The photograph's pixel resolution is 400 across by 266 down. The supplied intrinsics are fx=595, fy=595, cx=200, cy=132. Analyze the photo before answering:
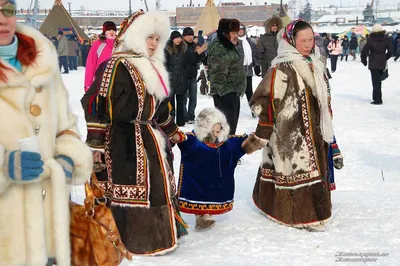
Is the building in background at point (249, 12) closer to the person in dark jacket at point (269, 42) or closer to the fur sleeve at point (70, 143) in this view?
the person in dark jacket at point (269, 42)

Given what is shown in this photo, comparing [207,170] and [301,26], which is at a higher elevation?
[301,26]

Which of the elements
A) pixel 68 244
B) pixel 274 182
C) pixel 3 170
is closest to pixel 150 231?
pixel 274 182

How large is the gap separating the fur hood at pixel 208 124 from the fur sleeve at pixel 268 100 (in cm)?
31

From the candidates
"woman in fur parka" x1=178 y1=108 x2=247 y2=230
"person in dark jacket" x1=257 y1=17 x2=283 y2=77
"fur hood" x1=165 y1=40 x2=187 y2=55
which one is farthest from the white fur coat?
"person in dark jacket" x1=257 y1=17 x2=283 y2=77

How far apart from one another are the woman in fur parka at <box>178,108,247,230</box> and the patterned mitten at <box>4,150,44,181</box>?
256 centimetres

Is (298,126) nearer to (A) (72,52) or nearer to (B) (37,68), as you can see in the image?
(B) (37,68)

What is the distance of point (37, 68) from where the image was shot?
240cm

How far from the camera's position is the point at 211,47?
7922mm

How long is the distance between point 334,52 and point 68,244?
2151 cm

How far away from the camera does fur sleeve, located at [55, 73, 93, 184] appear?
2525 mm

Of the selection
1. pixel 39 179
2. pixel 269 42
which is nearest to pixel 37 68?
pixel 39 179

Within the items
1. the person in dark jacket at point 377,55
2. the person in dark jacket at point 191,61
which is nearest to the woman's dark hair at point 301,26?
the person in dark jacket at point 191,61

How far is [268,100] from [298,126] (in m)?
0.32

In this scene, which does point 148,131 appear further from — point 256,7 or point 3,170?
point 256,7
